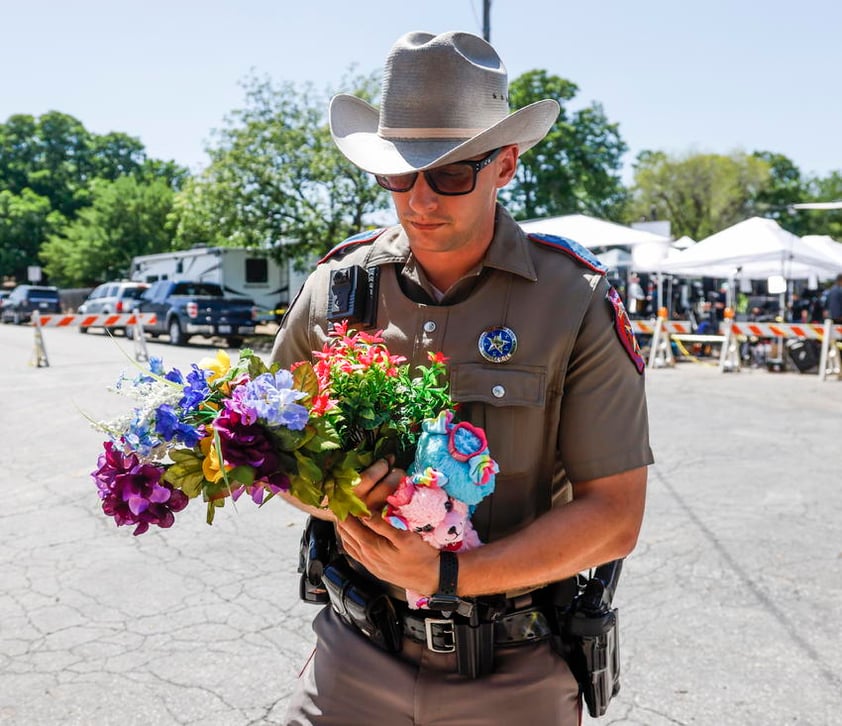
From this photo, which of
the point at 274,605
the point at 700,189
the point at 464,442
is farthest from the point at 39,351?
the point at 700,189

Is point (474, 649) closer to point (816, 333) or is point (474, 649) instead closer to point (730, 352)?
point (816, 333)

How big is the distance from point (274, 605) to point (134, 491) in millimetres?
2891

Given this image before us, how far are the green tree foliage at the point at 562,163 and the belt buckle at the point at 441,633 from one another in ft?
124

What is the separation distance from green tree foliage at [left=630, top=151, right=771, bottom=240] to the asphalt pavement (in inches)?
1674

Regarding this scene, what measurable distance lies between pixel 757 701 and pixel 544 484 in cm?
208

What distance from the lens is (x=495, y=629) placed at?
64.3 inches

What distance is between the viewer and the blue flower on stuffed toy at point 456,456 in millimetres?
1339

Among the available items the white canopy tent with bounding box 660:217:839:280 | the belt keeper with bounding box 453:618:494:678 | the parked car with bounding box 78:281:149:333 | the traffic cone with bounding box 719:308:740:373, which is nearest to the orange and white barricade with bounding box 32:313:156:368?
the parked car with bounding box 78:281:149:333

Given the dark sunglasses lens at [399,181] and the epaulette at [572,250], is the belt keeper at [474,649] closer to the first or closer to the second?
the epaulette at [572,250]

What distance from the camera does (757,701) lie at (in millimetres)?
3133

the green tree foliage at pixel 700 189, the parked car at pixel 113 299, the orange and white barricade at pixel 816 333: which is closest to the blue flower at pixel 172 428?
the orange and white barricade at pixel 816 333

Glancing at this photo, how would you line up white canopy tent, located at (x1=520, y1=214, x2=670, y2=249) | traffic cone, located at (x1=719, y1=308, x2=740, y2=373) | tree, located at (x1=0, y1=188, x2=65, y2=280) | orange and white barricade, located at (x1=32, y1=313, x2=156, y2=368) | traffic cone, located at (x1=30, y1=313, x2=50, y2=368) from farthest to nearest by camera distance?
1. tree, located at (x1=0, y1=188, x2=65, y2=280)
2. white canopy tent, located at (x1=520, y1=214, x2=670, y2=249)
3. traffic cone, located at (x1=719, y1=308, x2=740, y2=373)
4. traffic cone, located at (x1=30, y1=313, x2=50, y2=368)
5. orange and white barricade, located at (x1=32, y1=313, x2=156, y2=368)

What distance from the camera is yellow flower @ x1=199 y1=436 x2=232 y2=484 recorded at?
4.14 feet

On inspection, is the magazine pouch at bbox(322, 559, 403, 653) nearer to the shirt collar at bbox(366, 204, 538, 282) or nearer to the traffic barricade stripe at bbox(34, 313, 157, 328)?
the shirt collar at bbox(366, 204, 538, 282)
